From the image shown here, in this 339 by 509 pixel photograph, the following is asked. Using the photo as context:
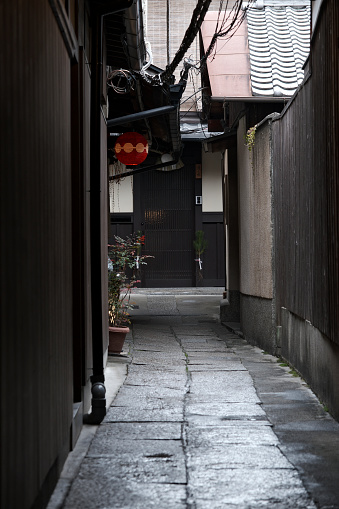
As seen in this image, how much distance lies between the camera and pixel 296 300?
9.70 m

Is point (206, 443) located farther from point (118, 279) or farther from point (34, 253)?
point (118, 279)

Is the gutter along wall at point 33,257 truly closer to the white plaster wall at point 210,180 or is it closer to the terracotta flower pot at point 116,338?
the terracotta flower pot at point 116,338

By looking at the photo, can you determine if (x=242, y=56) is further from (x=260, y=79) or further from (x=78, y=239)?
(x=78, y=239)

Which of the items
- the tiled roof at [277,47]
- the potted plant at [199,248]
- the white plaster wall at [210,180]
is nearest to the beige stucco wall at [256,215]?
the tiled roof at [277,47]

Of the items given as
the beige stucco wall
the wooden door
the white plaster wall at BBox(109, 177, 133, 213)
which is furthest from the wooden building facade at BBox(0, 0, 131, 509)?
the wooden door

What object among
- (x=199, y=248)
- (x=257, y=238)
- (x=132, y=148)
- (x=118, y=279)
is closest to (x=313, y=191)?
(x=118, y=279)

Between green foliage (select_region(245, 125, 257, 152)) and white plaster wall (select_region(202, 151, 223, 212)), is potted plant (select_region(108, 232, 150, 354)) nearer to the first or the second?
green foliage (select_region(245, 125, 257, 152))

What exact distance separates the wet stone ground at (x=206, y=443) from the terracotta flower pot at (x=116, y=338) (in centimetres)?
73

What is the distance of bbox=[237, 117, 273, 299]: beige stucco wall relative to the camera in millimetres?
12121

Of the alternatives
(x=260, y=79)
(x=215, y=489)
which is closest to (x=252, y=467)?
(x=215, y=489)

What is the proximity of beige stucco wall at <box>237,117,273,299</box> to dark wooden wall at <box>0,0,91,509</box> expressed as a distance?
667cm

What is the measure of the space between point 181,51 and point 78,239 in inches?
266

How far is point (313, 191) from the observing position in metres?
8.23

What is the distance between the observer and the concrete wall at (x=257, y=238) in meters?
12.0
